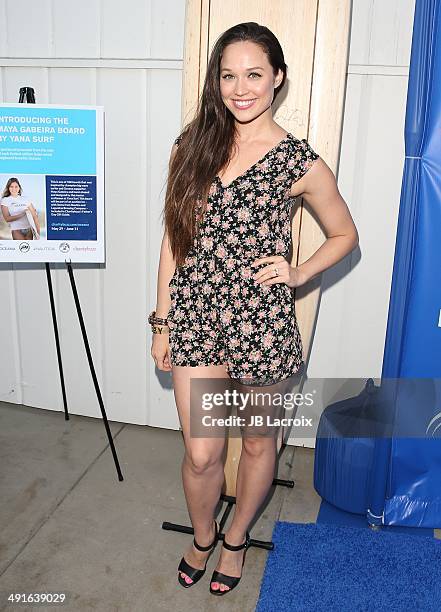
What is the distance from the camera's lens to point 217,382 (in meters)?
2.12

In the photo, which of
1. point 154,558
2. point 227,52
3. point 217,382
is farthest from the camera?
point 154,558

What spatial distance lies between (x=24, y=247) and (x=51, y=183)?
30 centimetres

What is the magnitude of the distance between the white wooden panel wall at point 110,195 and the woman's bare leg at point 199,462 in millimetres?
1159

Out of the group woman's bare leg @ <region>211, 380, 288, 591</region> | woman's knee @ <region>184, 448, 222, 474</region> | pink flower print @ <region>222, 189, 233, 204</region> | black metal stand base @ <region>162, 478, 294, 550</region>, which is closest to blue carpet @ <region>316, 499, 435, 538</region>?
black metal stand base @ <region>162, 478, 294, 550</region>

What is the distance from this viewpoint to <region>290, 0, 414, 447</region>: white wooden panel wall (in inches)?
105

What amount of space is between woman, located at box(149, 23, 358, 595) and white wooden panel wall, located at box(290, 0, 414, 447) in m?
0.78

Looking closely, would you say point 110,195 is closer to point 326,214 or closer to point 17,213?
point 17,213

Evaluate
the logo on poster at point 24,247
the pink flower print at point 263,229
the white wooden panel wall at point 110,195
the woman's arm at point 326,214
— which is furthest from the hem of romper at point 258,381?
the white wooden panel wall at point 110,195

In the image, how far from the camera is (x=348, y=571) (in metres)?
2.36

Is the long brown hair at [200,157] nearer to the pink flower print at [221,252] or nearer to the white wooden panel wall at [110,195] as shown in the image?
the pink flower print at [221,252]

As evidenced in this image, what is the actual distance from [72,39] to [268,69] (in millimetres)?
1510

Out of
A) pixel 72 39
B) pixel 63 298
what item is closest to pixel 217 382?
pixel 63 298

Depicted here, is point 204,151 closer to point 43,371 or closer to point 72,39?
point 72,39

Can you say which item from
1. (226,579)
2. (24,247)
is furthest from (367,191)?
(226,579)
